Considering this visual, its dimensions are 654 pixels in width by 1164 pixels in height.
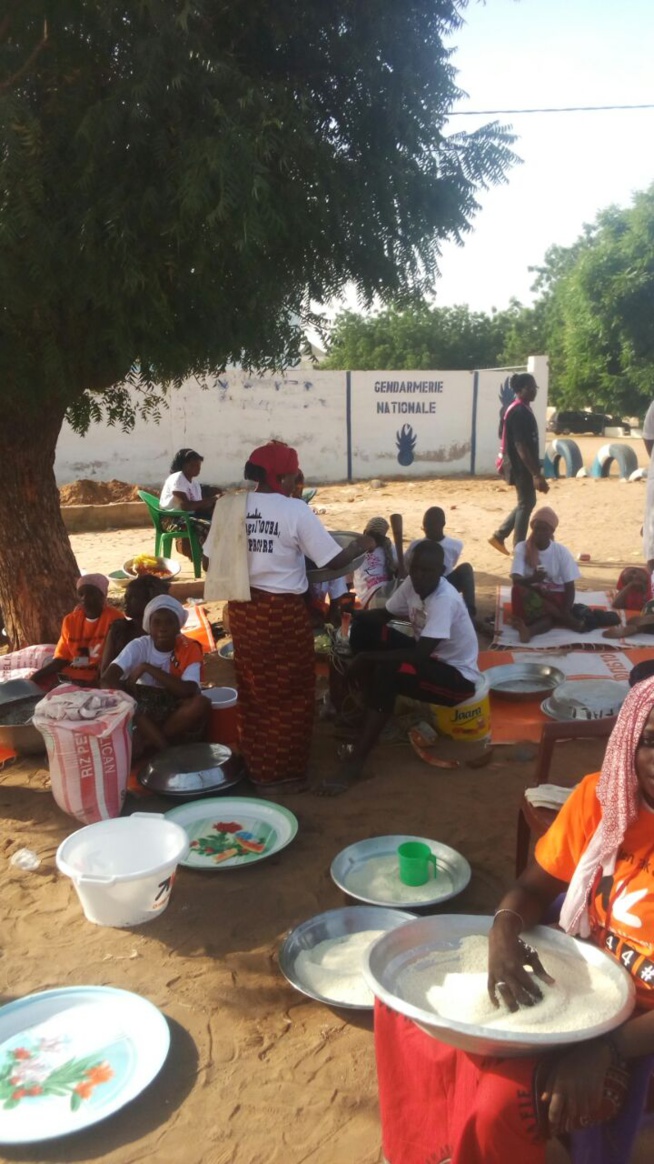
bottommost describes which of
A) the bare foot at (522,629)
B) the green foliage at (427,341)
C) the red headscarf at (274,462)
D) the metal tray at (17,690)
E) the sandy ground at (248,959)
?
the sandy ground at (248,959)

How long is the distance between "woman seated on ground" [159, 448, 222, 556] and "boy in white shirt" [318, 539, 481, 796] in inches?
169

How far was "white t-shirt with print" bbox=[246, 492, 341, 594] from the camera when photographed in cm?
393

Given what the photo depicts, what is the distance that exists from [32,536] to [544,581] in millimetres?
3650

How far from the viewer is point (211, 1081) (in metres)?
2.36

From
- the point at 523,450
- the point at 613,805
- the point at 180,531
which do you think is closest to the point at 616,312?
the point at 523,450

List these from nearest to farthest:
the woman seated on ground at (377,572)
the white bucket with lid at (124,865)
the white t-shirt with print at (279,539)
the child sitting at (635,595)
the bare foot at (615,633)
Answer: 1. the white bucket with lid at (124,865)
2. the white t-shirt with print at (279,539)
3. the woman seated on ground at (377,572)
4. the bare foot at (615,633)
5. the child sitting at (635,595)

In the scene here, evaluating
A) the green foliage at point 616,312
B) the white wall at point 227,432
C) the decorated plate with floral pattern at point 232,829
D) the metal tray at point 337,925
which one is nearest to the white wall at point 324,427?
the white wall at point 227,432

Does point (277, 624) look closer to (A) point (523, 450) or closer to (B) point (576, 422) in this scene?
(A) point (523, 450)

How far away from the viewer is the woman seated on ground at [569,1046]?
163 centimetres

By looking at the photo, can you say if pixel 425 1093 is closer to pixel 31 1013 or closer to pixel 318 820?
pixel 31 1013

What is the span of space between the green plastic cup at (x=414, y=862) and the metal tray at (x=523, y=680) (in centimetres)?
223

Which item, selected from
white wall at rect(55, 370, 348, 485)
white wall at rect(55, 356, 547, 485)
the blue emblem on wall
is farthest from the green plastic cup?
the blue emblem on wall

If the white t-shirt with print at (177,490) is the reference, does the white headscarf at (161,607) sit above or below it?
below

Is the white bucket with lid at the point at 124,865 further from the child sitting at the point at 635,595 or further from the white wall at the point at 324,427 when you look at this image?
the white wall at the point at 324,427
